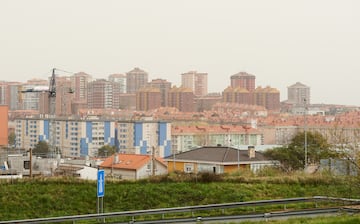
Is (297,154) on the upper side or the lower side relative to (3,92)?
lower

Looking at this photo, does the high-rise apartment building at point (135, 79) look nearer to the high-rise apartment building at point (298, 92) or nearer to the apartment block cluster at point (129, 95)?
the apartment block cluster at point (129, 95)

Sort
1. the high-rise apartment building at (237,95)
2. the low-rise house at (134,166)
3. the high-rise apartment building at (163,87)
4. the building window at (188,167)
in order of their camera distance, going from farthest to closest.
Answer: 1. the high-rise apartment building at (237,95)
2. the high-rise apartment building at (163,87)
3. the low-rise house at (134,166)
4. the building window at (188,167)

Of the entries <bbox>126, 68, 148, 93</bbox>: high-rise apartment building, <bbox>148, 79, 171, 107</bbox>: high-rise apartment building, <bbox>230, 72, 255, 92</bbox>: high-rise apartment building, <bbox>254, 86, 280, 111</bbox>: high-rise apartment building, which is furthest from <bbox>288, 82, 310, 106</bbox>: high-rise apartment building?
<bbox>148, 79, 171, 107</bbox>: high-rise apartment building

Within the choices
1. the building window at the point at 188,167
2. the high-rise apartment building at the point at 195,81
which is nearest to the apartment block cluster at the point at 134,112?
the high-rise apartment building at the point at 195,81

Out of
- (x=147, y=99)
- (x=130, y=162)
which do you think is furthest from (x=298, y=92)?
(x=130, y=162)

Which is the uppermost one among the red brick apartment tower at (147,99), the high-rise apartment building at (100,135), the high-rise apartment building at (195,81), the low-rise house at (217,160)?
the high-rise apartment building at (195,81)

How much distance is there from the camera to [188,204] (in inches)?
648

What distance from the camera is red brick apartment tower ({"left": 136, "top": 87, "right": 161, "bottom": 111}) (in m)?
156

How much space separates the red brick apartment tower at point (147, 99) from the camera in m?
156

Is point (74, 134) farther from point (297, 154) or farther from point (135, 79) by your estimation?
point (135, 79)

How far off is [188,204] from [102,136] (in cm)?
8876

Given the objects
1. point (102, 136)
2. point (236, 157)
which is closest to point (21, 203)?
point (236, 157)

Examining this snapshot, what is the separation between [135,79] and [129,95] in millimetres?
16818

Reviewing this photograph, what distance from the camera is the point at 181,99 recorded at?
164500mm
